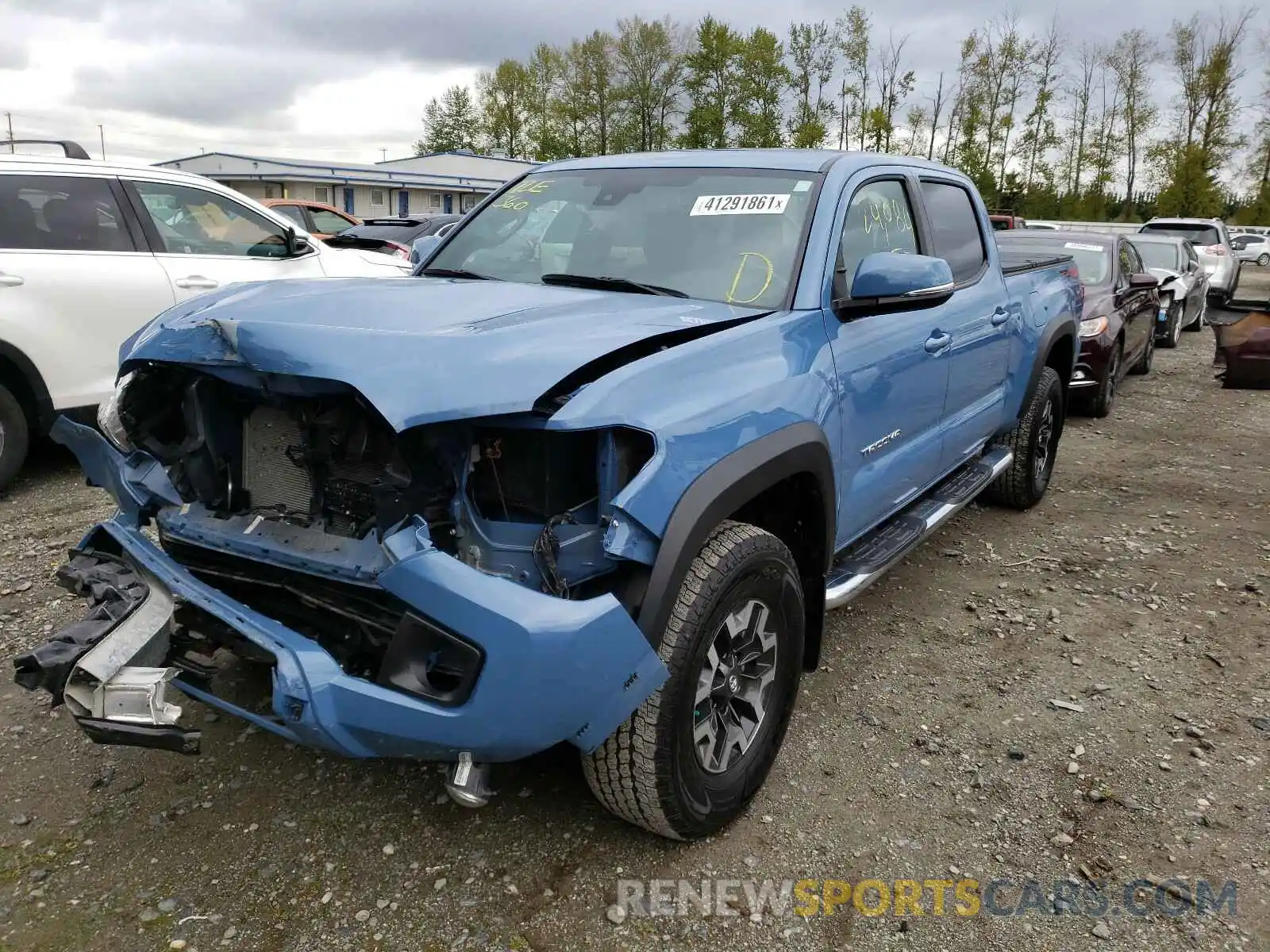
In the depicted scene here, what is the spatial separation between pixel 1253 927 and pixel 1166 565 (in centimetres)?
291

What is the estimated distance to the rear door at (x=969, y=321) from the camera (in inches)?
161

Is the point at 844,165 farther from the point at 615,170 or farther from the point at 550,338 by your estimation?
the point at 550,338

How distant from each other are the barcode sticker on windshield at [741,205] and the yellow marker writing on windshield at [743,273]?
8.3 inches

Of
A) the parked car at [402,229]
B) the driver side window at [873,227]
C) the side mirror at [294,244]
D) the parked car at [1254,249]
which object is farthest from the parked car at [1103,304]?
the parked car at [1254,249]

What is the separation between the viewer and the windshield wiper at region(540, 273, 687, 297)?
10.3 feet

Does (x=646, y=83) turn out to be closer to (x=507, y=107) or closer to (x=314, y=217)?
(x=507, y=107)

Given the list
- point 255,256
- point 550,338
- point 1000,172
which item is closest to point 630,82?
point 1000,172

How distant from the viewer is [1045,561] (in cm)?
502

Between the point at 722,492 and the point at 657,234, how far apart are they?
54.7 inches

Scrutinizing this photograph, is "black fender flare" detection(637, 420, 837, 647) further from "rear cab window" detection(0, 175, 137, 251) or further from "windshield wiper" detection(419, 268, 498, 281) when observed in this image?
"rear cab window" detection(0, 175, 137, 251)

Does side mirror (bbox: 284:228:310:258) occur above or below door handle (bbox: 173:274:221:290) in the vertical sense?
above

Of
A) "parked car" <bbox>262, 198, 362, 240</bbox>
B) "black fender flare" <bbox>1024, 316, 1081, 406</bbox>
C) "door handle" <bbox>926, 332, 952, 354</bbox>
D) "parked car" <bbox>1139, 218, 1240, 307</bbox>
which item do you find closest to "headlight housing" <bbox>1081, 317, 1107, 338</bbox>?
"black fender flare" <bbox>1024, 316, 1081, 406</bbox>

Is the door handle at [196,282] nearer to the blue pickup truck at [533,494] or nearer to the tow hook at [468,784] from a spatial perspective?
the blue pickup truck at [533,494]

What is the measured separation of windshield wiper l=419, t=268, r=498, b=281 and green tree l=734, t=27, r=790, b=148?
2105 inches
